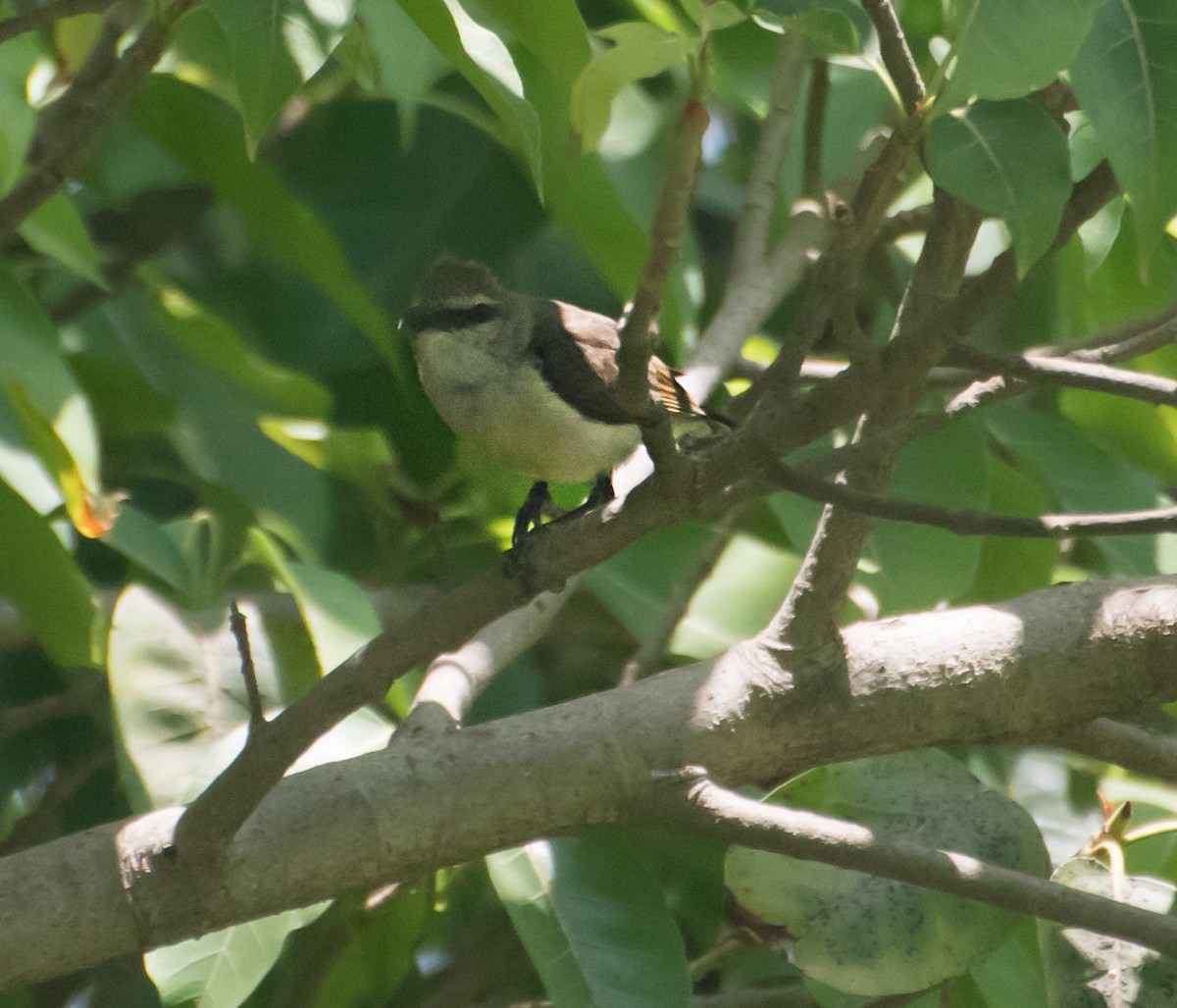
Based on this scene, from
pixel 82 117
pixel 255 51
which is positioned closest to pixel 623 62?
pixel 255 51

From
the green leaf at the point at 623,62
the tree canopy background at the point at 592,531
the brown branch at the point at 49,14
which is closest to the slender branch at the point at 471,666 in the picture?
the tree canopy background at the point at 592,531

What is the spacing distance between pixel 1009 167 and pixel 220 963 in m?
1.37

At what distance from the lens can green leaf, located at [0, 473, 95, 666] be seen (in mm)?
2080

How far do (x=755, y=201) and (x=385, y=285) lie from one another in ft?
2.68

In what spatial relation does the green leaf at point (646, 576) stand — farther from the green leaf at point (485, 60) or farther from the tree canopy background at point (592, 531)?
the green leaf at point (485, 60)

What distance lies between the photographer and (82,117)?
2.11 metres

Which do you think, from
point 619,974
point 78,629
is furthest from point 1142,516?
point 78,629

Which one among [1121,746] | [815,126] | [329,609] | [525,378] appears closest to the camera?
[1121,746]

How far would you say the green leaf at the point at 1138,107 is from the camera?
1408mm

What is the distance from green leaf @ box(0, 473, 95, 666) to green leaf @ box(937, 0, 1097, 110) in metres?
1.45

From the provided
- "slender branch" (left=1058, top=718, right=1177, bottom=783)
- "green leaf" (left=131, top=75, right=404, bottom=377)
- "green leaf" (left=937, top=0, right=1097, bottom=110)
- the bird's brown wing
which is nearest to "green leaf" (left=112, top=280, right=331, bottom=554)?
"green leaf" (left=131, top=75, right=404, bottom=377)

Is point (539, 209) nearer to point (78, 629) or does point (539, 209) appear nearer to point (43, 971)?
point (78, 629)

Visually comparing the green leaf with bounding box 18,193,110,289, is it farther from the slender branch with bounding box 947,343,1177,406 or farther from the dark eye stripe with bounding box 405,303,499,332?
the slender branch with bounding box 947,343,1177,406

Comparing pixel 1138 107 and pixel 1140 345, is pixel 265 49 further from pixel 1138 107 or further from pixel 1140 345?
pixel 1140 345
